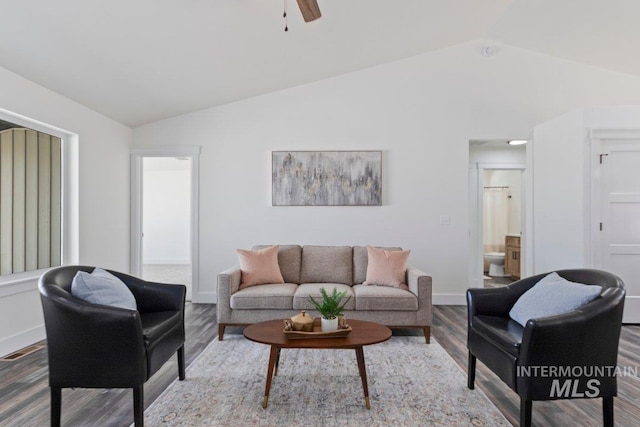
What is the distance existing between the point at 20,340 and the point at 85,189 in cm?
156

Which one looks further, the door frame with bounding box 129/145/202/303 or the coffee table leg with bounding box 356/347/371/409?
the door frame with bounding box 129/145/202/303

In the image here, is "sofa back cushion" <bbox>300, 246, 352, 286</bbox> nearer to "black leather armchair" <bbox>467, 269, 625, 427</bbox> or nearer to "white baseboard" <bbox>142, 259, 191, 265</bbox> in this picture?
"black leather armchair" <bbox>467, 269, 625, 427</bbox>

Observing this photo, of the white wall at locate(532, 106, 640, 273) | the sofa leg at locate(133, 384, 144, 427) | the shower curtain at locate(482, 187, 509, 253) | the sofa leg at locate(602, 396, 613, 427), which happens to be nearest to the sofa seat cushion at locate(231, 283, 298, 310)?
the sofa leg at locate(133, 384, 144, 427)

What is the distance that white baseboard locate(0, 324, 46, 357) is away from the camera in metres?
3.14

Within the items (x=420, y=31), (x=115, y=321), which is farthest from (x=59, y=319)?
(x=420, y=31)

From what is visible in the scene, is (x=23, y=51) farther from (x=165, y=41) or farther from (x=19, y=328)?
(x=19, y=328)

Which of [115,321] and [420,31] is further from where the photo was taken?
[420,31]

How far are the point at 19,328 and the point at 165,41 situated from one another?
272cm

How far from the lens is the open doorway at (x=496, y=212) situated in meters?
5.87

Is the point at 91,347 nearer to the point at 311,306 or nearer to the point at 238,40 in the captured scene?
the point at 311,306

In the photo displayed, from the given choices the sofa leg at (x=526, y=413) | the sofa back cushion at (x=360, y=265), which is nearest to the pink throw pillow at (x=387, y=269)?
the sofa back cushion at (x=360, y=265)

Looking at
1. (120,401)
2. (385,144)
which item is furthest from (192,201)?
(120,401)

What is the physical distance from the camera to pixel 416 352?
→ 330 cm

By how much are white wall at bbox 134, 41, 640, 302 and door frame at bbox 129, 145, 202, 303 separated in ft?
0.34
